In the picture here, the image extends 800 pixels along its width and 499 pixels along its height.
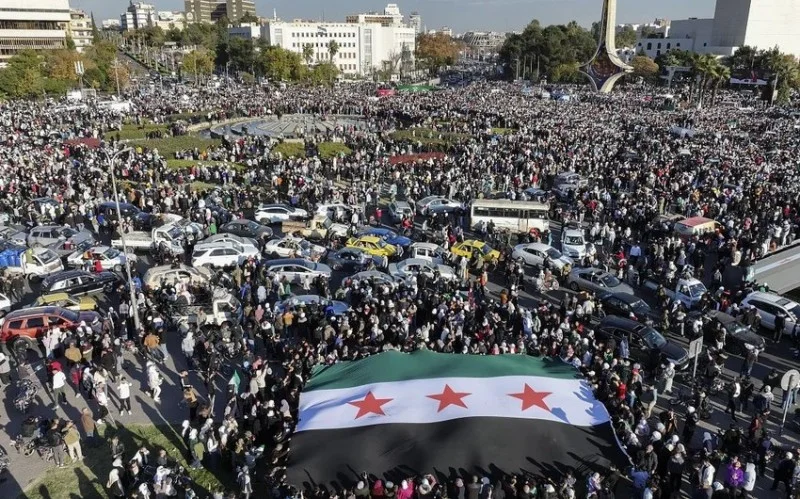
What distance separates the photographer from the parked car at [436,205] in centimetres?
3005

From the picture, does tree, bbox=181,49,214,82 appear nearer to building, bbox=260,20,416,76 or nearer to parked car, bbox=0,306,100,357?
building, bbox=260,20,416,76

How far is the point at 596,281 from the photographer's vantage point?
834 inches

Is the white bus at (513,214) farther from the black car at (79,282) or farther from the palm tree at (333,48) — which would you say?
the palm tree at (333,48)

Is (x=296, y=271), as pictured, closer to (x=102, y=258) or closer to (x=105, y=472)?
(x=102, y=258)

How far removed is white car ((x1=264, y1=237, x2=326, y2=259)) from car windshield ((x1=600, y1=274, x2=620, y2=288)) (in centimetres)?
1056

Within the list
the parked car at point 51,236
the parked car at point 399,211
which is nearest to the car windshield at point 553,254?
the parked car at point 399,211

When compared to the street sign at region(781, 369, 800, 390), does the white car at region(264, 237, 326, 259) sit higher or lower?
lower

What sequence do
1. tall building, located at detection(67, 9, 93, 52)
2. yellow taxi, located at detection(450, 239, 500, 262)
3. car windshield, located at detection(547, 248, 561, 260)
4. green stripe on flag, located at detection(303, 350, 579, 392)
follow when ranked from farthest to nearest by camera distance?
tall building, located at detection(67, 9, 93, 52)
yellow taxi, located at detection(450, 239, 500, 262)
car windshield, located at detection(547, 248, 561, 260)
green stripe on flag, located at detection(303, 350, 579, 392)

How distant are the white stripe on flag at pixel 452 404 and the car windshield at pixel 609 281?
8237mm

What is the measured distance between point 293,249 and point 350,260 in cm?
257

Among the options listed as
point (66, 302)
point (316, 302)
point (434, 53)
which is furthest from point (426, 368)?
point (434, 53)

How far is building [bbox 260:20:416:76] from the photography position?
146250 mm

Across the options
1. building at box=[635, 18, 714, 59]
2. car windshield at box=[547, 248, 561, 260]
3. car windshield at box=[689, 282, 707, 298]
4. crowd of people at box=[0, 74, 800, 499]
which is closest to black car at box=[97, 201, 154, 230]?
crowd of people at box=[0, 74, 800, 499]

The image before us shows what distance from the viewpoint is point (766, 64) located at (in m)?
93.0
